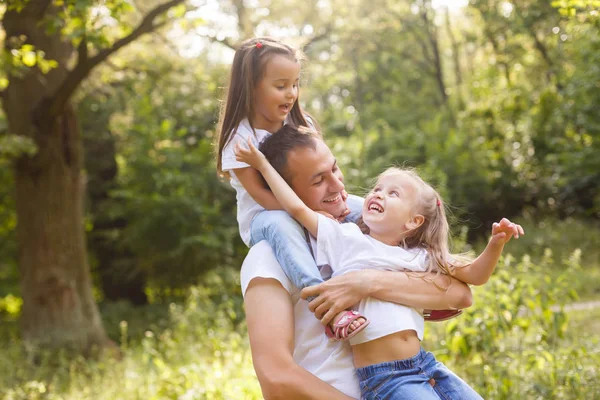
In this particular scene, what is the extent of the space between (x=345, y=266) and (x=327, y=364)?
33cm

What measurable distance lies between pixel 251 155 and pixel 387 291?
72cm

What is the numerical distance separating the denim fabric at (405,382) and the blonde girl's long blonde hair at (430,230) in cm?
36

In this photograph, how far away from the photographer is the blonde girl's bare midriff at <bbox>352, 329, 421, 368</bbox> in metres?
2.20

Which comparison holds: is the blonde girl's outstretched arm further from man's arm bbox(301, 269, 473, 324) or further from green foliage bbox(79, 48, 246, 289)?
green foliage bbox(79, 48, 246, 289)

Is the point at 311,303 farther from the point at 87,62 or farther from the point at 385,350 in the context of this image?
the point at 87,62

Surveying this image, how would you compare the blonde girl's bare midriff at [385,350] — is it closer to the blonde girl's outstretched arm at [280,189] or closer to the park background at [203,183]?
the blonde girl's outstretched arm at [280,189]

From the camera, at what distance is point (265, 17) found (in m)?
15.7

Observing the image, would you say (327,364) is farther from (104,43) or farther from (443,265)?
(104,43)

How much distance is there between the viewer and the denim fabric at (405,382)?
2.16 metres

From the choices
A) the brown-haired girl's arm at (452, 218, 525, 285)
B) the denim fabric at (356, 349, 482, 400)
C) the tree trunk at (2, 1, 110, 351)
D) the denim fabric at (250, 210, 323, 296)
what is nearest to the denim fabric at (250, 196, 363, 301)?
the denim fabric at (250, 210, 323, 296)

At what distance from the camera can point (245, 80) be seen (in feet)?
8.96

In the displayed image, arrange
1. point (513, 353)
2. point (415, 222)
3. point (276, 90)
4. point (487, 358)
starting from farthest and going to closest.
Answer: point (513, 353) < point (487, 358) < point (276, 90) < point (415, 222)

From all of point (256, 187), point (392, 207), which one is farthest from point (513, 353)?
point (256, 187)

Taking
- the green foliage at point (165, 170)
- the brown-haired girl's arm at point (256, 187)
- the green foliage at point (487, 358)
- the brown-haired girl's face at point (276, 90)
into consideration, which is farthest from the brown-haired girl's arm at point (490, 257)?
the green foliage at point (165, 170)
